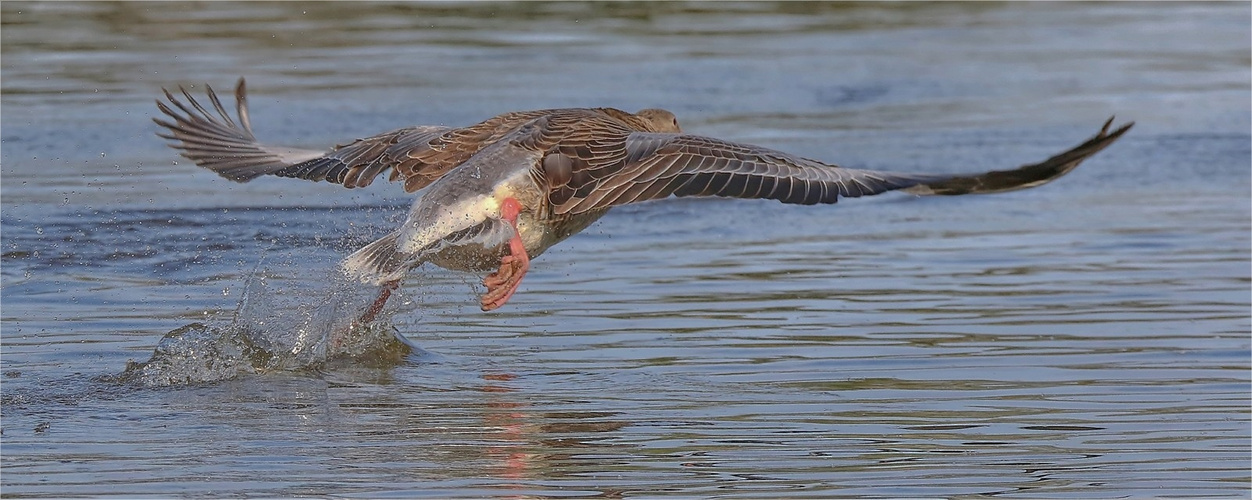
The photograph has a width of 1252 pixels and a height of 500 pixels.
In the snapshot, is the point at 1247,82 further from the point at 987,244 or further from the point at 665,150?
the point at 665,150

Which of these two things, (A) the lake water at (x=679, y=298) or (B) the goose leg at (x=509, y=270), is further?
(B) the goose leg at (x=509, y=270)

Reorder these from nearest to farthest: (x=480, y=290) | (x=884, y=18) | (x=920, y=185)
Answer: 1. (x=920, y=185)
2. (x=480, y=290)
3. (x=884, y=18)

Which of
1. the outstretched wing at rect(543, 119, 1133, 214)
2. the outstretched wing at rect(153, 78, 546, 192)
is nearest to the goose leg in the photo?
the outstretched wing at rect(543, 119, 1133, 214)

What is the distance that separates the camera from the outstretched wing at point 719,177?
5.95 m

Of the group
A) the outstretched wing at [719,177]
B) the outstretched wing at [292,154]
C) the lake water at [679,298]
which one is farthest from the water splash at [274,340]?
the outstretched wing at [719,177]

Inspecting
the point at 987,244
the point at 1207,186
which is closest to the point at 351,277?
the point at 987,244

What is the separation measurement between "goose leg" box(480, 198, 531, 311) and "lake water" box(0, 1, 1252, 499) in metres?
0.28

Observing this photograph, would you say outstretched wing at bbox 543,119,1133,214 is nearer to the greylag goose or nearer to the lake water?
the greylag goose

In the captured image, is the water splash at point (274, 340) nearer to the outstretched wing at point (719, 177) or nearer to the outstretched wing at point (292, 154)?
the outstretched wing at point (292, 154)

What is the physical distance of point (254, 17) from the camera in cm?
1847

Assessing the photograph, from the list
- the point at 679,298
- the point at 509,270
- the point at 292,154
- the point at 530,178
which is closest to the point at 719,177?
the point at 530,178

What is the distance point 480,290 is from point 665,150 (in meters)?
2.18

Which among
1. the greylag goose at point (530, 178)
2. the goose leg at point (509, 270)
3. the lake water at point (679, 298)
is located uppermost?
the greylag goose at point (530, 178)

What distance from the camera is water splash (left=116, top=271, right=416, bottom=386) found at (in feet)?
21.1
